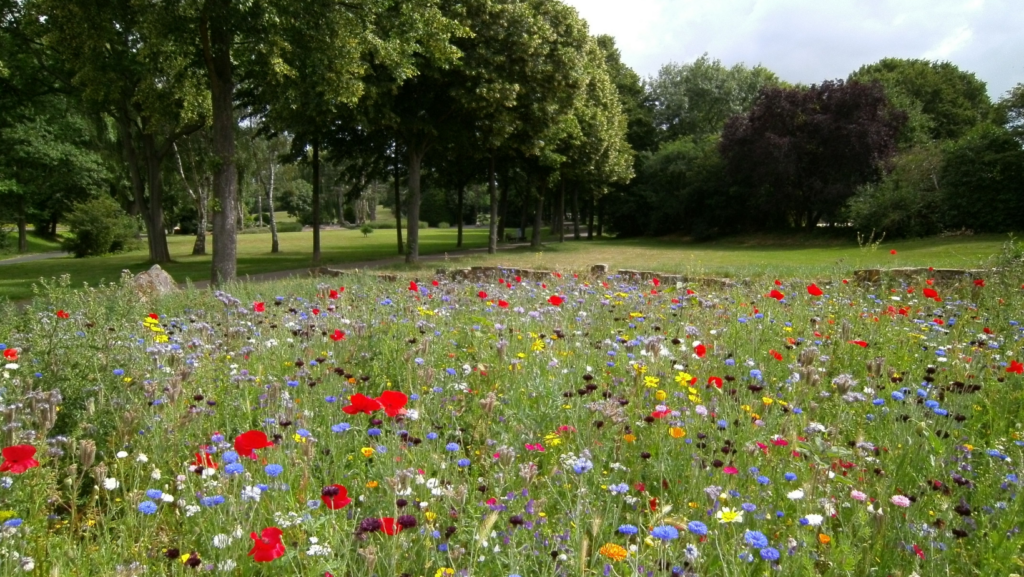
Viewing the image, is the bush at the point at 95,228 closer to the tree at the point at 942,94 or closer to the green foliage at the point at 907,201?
the green foliage at the point at 907,201

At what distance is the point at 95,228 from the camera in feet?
112

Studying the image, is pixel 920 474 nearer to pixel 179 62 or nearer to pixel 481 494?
pixel 481 494

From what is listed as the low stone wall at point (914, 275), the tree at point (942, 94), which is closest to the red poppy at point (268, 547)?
the low stone wall at point (914, 275)

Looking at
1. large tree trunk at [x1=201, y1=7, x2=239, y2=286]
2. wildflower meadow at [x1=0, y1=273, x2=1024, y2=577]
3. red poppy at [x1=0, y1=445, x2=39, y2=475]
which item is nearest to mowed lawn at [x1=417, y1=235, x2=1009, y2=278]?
large tree trunk at [x1=201, y1=7, x2=239, y2=286]

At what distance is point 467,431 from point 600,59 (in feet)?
106

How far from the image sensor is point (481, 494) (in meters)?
2.62

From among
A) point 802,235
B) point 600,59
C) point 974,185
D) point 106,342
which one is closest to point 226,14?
point 106,342

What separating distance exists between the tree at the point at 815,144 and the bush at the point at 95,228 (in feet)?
117

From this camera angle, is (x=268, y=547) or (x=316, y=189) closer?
(x=268, y=547)

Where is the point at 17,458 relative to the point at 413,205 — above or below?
below

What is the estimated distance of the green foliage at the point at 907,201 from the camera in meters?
29.4

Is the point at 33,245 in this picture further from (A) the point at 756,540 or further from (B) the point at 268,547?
(A) the point at 756,540

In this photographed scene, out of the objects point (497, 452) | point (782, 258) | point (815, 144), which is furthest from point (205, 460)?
point (815, 144)

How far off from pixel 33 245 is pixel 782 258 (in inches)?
1929
